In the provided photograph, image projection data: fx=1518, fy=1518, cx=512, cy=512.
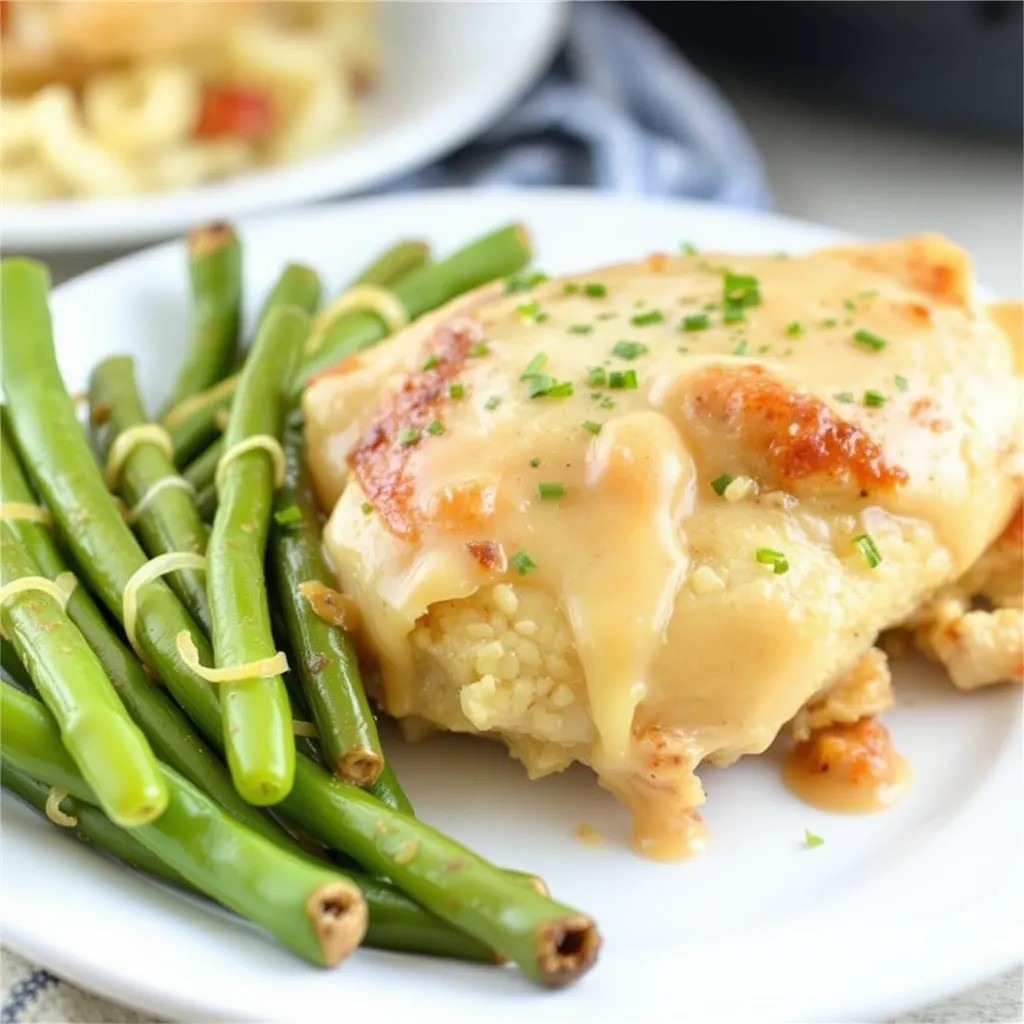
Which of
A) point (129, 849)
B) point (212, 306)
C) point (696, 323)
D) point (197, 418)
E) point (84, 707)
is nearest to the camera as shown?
point (84, 707)

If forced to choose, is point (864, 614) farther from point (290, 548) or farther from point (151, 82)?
point (151, 82)

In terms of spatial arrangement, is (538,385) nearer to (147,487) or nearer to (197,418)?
(147,487)

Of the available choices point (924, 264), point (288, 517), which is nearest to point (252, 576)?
point (288, 517)

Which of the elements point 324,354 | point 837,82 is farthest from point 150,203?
point 837,82

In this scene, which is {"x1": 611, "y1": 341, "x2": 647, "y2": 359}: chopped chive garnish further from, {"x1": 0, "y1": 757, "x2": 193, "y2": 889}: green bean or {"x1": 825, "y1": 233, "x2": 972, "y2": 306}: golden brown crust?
{"x1": 0, "y1": 757, "x2": 193, "y2": 889}: green bean

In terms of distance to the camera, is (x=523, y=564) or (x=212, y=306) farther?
(x=212, y=306)

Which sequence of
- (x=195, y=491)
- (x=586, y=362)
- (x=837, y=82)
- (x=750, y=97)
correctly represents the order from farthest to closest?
(x=750, y=97) → (x=837, y=82) → (x=195, y=491) → (x=586, y=362)

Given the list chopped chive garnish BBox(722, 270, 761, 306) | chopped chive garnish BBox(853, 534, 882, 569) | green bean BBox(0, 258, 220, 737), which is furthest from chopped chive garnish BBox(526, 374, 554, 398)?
green bean BBox(0, 258, 220, 737)
